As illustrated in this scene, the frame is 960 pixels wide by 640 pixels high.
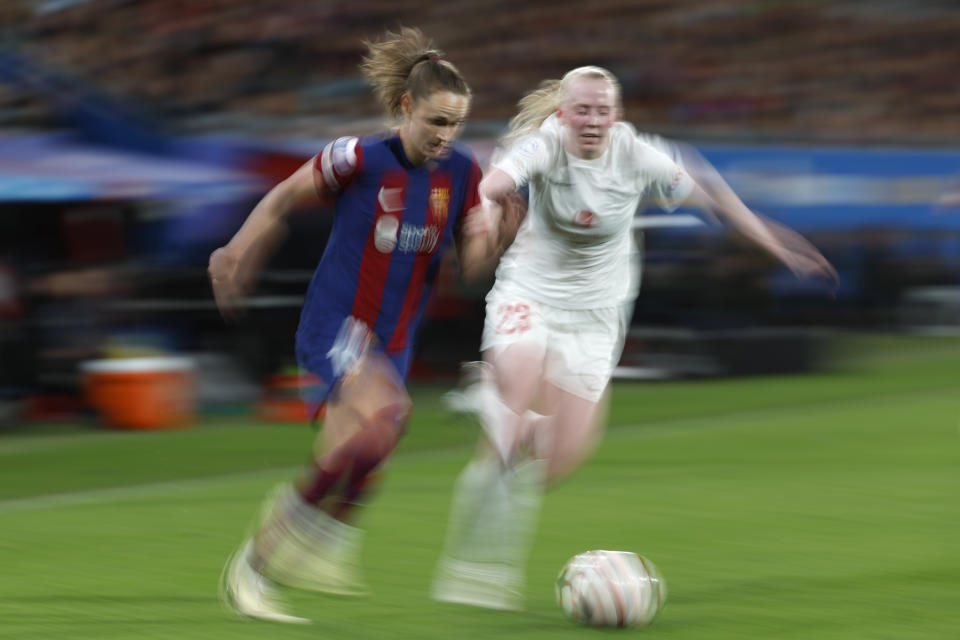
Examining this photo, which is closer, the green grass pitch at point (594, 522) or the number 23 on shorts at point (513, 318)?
the green grass pitch at point (594, 522)

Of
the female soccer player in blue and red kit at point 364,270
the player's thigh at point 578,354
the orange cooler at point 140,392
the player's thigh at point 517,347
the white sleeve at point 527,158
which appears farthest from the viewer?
the orange cooler at point 140,392

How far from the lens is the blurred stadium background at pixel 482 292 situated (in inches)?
281

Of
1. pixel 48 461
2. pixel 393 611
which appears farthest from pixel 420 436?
pixel 393 611

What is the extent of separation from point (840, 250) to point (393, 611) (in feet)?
54.1

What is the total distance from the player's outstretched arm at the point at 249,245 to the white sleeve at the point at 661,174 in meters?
1.29

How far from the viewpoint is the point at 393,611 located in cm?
577

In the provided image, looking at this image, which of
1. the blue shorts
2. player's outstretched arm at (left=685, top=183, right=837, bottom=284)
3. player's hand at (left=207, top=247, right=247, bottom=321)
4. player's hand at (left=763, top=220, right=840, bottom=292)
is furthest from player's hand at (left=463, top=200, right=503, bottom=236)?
player's hand at (left=763, top=220, right=840, bottom=292)

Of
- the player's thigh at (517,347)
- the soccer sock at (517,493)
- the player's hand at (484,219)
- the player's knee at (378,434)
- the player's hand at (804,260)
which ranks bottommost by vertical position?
the soccer sock at (517,493)

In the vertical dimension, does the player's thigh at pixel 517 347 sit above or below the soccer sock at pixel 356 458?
above

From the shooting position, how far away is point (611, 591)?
5.37 meters

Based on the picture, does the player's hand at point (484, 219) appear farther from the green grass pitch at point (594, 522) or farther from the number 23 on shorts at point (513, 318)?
the green grass pitch at point (594, 522)

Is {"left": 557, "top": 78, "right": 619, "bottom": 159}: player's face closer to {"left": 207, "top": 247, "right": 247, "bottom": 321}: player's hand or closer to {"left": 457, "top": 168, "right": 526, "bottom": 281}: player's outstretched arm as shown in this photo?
{"left": 457, "top": 168, "right": 526, "bottom": 281}: player's outstretched arm

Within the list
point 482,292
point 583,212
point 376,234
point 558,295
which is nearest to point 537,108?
point 583,212

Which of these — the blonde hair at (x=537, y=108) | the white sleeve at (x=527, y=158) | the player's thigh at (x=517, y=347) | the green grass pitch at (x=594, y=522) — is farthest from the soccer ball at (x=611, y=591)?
the blonde hair at (x=537, y=108)
